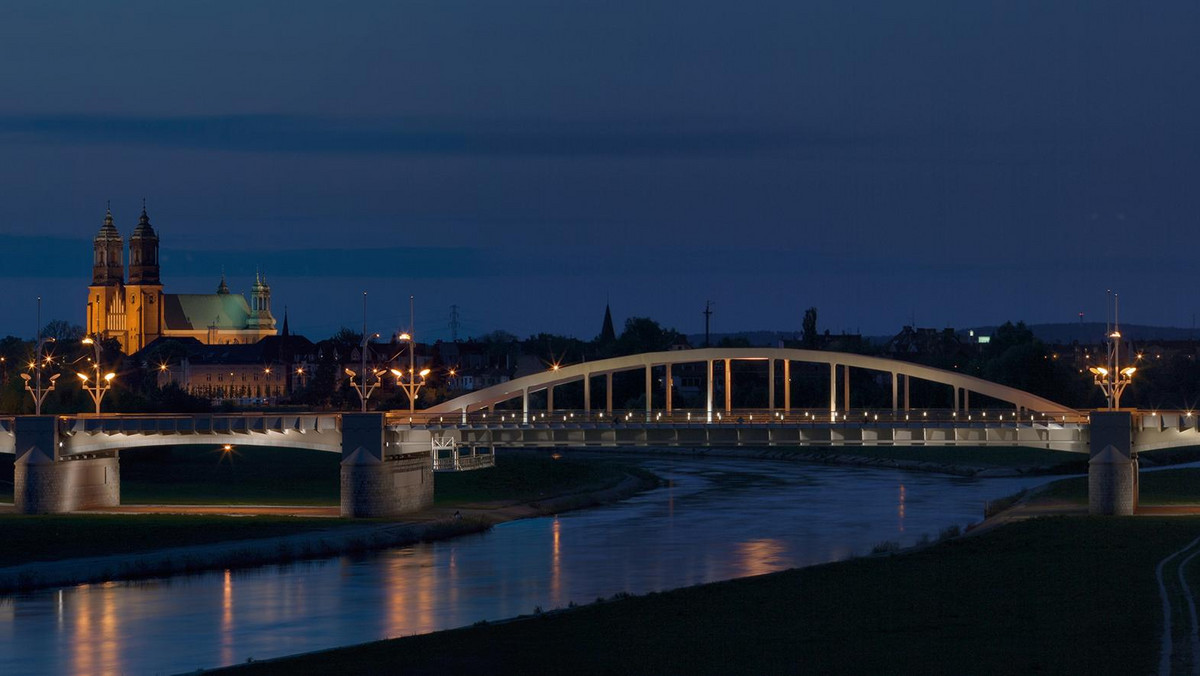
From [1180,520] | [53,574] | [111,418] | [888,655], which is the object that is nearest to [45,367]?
[111,418]

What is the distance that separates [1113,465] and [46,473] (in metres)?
49.4

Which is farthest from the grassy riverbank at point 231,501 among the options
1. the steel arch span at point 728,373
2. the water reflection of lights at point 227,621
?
the water reflection of lights at point 227,621

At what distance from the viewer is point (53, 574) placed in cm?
6028

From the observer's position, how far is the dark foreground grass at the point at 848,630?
33.9 metres

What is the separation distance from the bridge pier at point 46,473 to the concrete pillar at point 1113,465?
156ft

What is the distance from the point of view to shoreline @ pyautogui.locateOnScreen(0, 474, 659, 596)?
6036 cm

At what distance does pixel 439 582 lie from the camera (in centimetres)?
5928

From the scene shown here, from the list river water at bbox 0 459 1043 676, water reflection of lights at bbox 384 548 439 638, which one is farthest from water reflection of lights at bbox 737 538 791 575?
water reflection of lights at bbox 384 548 439 638

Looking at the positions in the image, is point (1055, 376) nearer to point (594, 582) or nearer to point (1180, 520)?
point (1180, 520)

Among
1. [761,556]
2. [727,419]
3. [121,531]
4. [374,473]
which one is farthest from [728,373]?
[121,531]

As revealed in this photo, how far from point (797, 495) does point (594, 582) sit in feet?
148

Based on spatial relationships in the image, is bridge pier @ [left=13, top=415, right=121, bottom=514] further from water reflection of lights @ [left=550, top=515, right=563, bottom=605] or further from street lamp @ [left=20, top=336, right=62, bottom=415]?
water reflection of lights @ [left=550, top=515, right=563, bottom=605]

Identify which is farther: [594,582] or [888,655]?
[594,582]

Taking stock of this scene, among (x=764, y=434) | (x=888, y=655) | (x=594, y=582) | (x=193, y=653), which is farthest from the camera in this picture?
(x=764, y=434)
